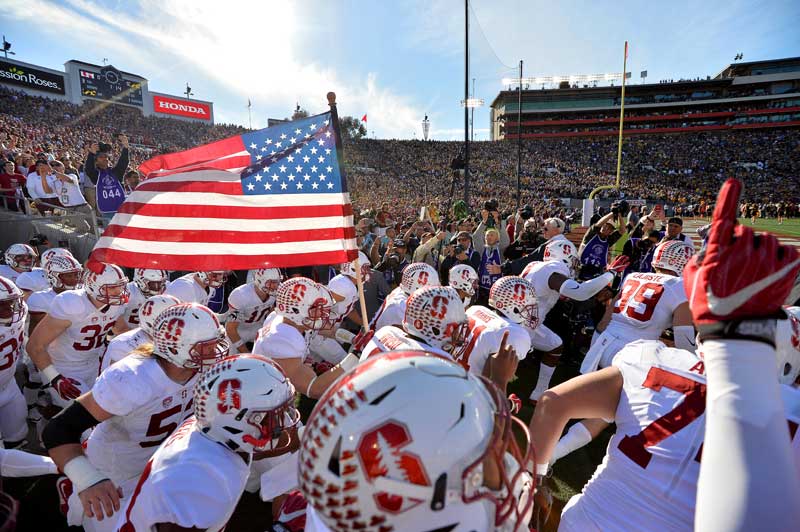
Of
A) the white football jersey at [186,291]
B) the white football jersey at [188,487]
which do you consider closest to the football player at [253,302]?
the white football jersey at [186,291]

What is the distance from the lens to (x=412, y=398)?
127 cm

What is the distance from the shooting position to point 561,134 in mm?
69500

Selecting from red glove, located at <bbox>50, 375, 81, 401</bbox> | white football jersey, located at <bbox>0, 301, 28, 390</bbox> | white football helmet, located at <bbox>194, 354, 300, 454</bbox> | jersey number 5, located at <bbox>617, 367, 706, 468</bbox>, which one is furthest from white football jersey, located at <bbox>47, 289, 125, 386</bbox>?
jersey number 5, located at <bbox>617, 367, 706, 468</bbox>

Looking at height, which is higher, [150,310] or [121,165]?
[121,165]

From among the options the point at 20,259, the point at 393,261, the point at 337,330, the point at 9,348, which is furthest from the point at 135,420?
the point at 20,259

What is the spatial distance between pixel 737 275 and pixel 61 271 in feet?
24.3

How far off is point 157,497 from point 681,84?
3382 inches

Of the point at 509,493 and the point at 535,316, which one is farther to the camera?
the point at 535,316

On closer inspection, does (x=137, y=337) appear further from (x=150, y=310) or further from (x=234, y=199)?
(x=234, y=199)

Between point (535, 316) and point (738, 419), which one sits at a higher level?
point (738, 419)

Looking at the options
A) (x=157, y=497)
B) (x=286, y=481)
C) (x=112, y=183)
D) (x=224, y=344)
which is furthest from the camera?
(x=112, y=183)

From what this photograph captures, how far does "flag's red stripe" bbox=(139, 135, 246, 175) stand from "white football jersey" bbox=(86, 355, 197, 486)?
2095 millimetres

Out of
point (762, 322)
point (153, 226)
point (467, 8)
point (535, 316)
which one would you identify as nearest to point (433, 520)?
point (762, 322)

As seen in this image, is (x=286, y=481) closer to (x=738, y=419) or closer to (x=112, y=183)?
(x=738, y=419)
